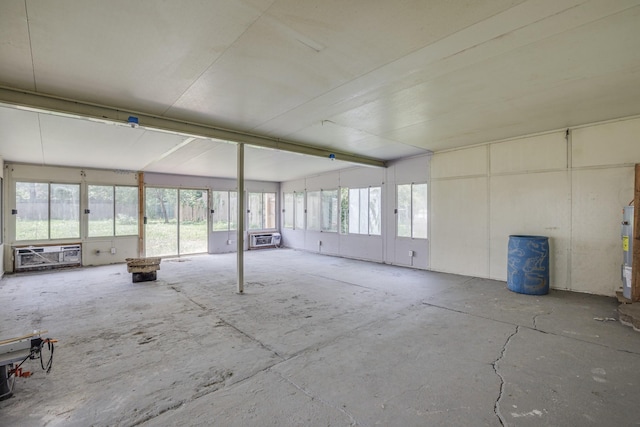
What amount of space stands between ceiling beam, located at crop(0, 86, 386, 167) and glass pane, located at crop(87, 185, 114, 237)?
5.52 metres

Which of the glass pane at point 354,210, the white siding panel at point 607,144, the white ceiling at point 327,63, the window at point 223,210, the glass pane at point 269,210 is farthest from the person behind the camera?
the glass pane at point 269,210

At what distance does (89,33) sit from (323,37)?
1.78m

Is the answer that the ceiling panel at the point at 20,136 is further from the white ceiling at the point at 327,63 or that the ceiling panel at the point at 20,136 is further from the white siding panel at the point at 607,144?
the white siding panel at the point at 607,144

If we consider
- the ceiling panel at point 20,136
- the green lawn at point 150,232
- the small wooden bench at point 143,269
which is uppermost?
the ceiling panel at point 20,136

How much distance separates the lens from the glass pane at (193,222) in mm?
9477

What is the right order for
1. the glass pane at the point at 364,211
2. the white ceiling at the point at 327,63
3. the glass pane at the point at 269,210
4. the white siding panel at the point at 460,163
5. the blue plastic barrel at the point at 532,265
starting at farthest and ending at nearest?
the glass pane at the point at 269,210 < the glass pane at the point at 364,211 < the white siding panel at the point at 460,163 < the blue plastic barrel at the point at 532,265 < the white ceiling at the point at 327,63

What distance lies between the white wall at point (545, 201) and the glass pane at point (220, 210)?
7.04 meters

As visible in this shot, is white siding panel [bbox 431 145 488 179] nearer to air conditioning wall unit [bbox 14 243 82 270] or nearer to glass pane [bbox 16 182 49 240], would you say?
air conditioning wall unit [bbox 14 243 82 270]

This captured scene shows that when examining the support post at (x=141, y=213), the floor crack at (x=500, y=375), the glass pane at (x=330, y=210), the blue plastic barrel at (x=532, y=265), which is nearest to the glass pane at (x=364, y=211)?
the glass pane at (x=330, y=210)

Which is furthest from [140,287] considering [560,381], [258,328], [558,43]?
[558,43]

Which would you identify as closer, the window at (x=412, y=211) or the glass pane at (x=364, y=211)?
the window at (x=412, y=211)

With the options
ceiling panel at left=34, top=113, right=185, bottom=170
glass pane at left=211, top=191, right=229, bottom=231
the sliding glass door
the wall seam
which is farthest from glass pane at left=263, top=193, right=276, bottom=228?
the wall seam

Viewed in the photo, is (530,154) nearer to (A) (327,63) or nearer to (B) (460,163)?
(B) (460,163)

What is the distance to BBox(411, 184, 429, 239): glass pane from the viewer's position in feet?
22.4
